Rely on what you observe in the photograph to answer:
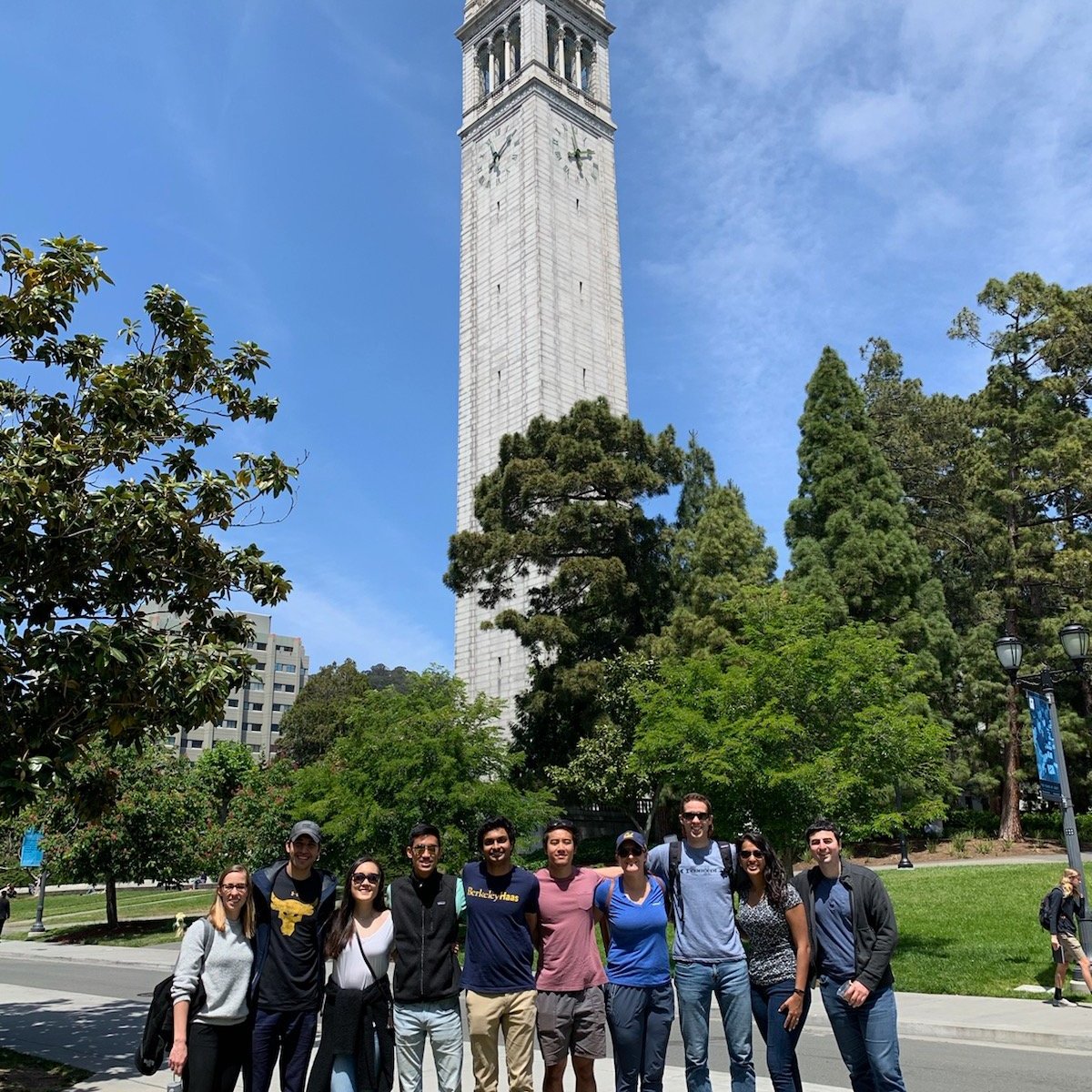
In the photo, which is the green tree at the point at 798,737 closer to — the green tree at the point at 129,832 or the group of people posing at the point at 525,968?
the group of people posing at the point at 525,968

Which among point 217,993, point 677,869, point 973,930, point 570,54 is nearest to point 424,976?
point 217,993

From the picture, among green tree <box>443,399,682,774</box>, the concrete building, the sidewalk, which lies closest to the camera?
the sidewalk

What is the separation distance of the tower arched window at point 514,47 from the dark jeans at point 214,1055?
60324 millimetres

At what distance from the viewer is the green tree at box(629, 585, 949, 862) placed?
1678 cm

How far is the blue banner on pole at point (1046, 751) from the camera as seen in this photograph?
559 inches

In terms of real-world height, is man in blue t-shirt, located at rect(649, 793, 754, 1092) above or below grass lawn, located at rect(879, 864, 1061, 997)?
above

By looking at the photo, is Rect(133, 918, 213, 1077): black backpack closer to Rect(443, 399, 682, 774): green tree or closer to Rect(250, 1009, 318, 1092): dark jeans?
Rect(250, 1009, 318, 1092): dark jeans

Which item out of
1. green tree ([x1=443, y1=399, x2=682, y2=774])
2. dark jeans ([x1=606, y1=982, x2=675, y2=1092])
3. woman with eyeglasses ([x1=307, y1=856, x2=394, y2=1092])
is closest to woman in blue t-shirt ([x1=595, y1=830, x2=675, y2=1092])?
dark jeans ([x1=606, y1=982, x2=675, y2=1092])

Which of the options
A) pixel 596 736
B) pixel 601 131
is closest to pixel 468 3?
pixel 601 131

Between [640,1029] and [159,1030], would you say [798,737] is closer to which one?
[640,1029]

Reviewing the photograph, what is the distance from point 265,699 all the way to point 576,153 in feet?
251

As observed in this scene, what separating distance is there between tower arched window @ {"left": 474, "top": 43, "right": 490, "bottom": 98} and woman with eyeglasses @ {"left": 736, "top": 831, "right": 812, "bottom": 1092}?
2439 inches

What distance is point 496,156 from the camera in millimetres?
56219

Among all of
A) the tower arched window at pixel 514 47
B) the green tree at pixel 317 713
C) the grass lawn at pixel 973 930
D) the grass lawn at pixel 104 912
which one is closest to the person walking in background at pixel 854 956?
the grass lawn at pixel 973 930
